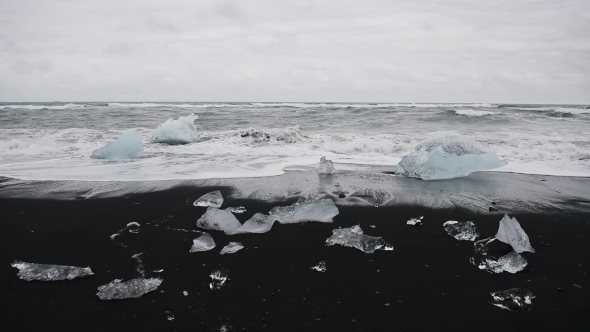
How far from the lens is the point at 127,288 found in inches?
92.5

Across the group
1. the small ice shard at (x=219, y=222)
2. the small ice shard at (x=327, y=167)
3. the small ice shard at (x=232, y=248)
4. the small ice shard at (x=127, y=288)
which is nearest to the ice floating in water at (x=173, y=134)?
the small ice shard at (x=327, y=167)

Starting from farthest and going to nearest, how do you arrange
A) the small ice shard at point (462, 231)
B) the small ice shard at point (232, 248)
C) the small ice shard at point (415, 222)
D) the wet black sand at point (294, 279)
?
the small ice shard at point (415, 222)
the small ice shard at point (462, 231)
the small ice shard at point (232, 248)
the wet black sand at point (294, 279)

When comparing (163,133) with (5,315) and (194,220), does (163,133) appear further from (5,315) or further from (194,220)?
(5,315)

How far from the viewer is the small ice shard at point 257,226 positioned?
11.1 ft

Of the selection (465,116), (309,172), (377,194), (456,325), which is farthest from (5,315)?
(465,116)

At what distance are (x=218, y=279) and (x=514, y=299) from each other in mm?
1892

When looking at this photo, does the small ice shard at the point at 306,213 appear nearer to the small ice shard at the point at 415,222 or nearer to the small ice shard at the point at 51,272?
the small ice shard at the point at 415,222

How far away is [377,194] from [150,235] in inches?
112

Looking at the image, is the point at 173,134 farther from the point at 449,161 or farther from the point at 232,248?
the point at 232,248

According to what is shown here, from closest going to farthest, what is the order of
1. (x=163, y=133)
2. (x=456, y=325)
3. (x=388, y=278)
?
(x=456, y=325) → (x=388, y=278) → (x=163, y=133)

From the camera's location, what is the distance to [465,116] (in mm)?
19547

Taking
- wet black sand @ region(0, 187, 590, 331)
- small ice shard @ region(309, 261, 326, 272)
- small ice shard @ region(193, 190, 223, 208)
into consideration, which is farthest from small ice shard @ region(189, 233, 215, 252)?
small ice shard @ region(193, 190, 223, 208)

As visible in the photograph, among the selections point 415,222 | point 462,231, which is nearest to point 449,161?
point 415,222

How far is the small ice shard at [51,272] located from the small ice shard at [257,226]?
1.21m
